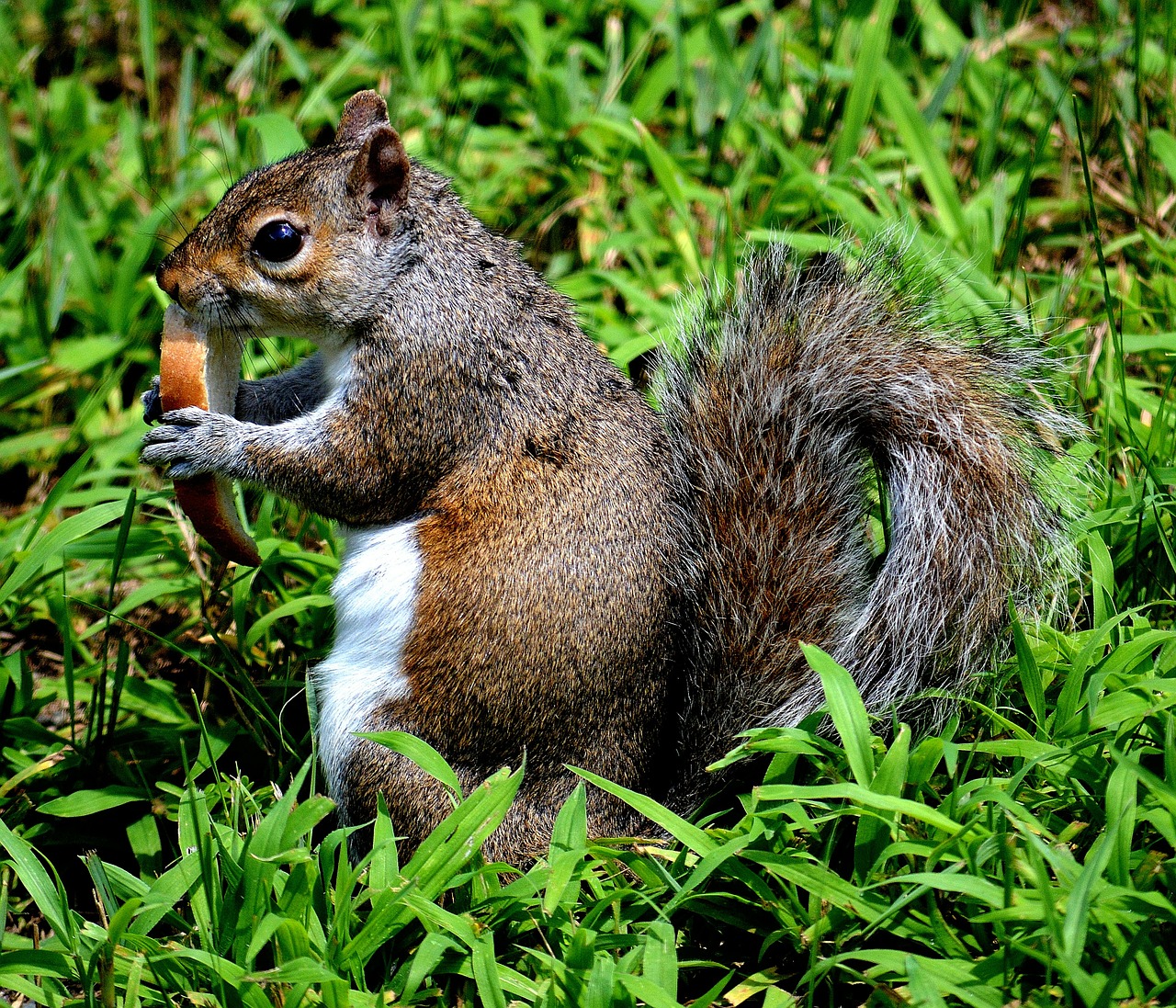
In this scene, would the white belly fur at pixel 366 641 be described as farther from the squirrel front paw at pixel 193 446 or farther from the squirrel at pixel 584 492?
the squirrel front paw at pixel 193 446

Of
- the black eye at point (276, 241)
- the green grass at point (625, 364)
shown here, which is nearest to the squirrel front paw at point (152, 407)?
the green grass at point (625, 364)

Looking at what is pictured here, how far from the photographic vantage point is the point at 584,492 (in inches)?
88.5

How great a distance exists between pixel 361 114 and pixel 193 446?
83 cm

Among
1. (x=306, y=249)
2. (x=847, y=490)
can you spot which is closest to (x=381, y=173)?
(x=306, y=249)

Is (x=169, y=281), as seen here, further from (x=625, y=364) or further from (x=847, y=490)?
(x=847, y=490)

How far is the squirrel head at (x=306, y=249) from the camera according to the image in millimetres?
2336

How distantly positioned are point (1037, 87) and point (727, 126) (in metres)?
0.99

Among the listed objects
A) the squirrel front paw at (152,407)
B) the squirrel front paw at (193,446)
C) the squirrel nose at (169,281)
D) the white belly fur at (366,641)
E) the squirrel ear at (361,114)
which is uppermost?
the squirrel ear at (361,114)

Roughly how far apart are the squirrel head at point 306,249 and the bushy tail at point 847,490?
0.63 metres

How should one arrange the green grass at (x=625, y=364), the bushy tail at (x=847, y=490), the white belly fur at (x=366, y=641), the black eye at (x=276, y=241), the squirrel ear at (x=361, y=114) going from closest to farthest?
the green grass at (x=625, y=364)
the bushy tail at (x=847, y=490)
the white belly fur at (x=366, y=641)
the black eye at (x=276, y=241)
the squirrel ear at (x=361, y=114)

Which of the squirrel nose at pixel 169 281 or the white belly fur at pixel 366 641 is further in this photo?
Answer: the squirrel nose at pixel 169 281

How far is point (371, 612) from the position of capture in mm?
2252

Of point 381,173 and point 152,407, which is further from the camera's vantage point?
point 152,407

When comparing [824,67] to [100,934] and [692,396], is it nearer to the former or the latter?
[692,396]
